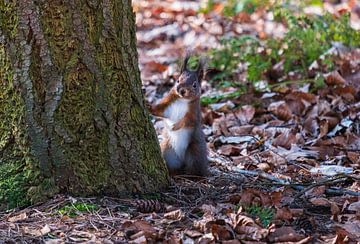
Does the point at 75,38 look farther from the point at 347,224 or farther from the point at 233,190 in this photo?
the point at 347,224

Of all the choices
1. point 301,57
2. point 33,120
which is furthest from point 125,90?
point 301,57

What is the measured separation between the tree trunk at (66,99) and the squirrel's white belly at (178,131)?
0.81m

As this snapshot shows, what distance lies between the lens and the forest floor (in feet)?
10.8

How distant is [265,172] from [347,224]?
1105 millimetres

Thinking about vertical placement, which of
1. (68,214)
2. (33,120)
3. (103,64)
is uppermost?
(103,64)

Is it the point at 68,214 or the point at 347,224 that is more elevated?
the point at 68,214

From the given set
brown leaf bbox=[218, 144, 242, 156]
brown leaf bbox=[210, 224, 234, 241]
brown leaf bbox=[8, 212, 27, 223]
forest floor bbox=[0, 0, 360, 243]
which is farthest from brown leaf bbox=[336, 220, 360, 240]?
brown leaf bbox=[218, 144, 242, 156]

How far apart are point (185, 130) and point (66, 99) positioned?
1.17 metres

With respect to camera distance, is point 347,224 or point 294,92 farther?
point 294,92

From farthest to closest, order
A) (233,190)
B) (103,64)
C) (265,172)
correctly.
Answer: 1. (265,172)
2. (233,190)
3. (103,64)

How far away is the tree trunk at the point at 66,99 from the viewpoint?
3.42 metres

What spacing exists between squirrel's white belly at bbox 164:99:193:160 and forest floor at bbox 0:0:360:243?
0.72 feet

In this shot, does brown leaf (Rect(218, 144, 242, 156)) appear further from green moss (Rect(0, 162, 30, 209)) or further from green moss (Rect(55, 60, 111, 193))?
green moss (Rect(0, 162, 30, 209))

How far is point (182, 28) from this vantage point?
9.88 m
